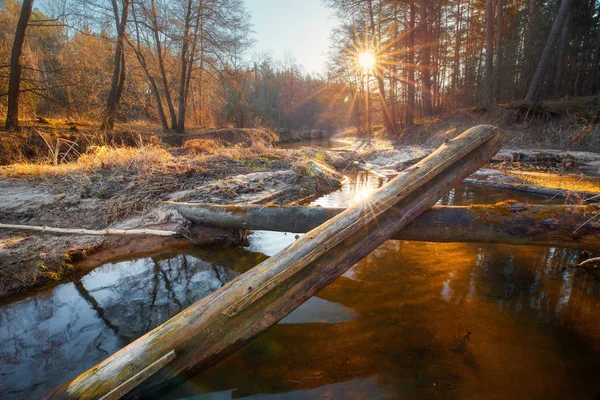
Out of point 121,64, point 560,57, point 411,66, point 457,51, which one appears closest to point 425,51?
point 411,66

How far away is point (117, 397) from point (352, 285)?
220 centimetres

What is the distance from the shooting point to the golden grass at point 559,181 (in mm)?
5620

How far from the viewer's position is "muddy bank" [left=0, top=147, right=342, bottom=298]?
3420 millimetres

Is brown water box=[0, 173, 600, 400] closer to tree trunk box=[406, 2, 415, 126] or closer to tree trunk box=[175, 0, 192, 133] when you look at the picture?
tree trunk box=[175, 0, 192, 133]

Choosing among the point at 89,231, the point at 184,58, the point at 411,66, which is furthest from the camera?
the point at 411,66

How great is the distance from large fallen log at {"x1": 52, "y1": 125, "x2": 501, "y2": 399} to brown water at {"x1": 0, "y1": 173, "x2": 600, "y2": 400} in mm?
421

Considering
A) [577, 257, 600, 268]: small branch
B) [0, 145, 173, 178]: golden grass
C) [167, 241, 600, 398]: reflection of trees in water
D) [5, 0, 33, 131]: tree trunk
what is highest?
[5, 0, 33, 131]: tree trunk

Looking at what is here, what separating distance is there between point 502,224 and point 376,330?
4.76ft

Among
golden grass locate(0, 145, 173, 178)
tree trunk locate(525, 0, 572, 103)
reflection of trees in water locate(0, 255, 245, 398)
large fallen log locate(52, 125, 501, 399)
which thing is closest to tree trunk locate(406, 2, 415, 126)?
tree trunk locate(525, 0, 572, 103)

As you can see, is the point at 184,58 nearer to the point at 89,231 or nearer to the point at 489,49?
the point at 89,231

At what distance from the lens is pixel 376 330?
229 centimetres

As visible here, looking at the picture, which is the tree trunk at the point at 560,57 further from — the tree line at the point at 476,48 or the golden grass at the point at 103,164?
the golden grass at the point at 103,164

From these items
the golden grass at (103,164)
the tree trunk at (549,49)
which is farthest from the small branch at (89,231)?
the tree trunk at (549,49)

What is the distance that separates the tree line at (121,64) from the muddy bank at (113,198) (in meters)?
4.00
